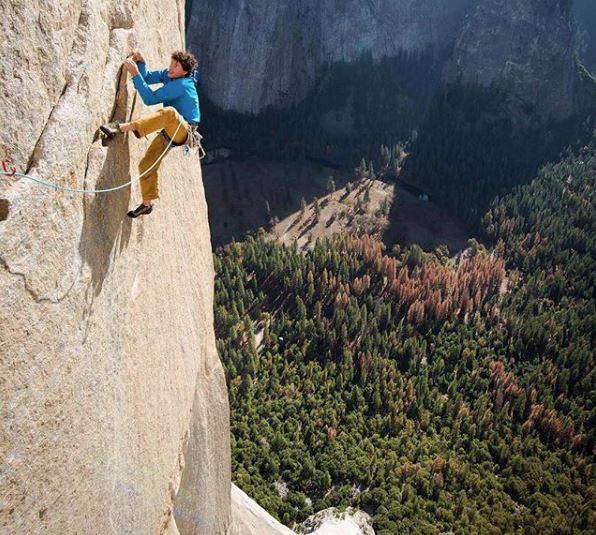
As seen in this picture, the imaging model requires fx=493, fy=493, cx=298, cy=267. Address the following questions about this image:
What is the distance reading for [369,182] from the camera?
6838cm

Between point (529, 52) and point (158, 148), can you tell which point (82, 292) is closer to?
point (158, 148)

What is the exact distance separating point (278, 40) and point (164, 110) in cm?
7642

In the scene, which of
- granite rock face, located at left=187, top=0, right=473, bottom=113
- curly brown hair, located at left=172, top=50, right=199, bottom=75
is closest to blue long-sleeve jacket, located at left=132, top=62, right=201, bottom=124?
curly brown hair, located at left=172, top=50, right=199, bottom=75

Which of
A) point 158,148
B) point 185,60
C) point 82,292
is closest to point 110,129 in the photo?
point 158,148

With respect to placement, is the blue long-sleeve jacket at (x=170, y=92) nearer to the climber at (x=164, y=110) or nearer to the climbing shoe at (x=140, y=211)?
the climber at (x=164, y=110)

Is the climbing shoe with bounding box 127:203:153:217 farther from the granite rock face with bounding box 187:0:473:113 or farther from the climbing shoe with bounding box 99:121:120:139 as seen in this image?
the granite rock face with bounding box 187:0:473:113

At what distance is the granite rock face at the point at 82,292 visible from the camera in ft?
20.2

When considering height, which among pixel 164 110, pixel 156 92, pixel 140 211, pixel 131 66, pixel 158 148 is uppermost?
pixel 131 66

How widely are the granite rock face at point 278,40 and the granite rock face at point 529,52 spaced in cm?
1572

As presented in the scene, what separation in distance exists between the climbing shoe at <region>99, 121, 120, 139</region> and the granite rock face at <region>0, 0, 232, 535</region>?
17cm

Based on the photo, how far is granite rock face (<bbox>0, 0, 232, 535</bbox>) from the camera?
6.17m

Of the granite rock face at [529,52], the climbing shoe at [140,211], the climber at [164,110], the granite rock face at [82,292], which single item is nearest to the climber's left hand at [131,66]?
the climber at [164,110]

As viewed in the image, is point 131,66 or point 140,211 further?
point 140,211

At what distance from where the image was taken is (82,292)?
7.54m
